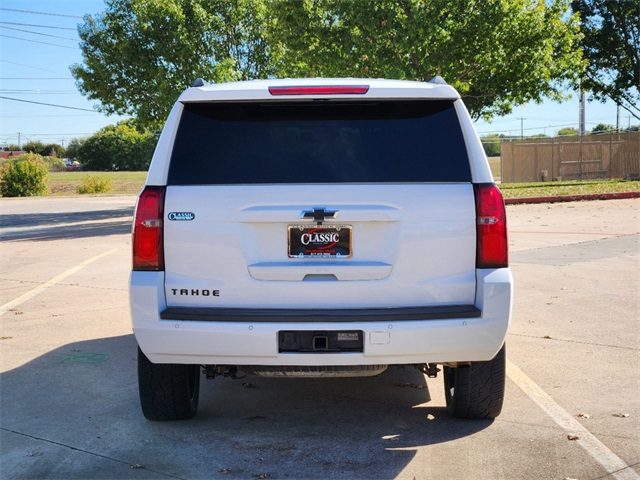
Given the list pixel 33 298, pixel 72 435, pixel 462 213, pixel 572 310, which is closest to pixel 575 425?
pixel 462 213

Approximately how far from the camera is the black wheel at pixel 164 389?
4934 mm

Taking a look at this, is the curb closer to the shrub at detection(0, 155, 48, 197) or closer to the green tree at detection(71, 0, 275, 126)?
the green tree at detection(71, 0, 275, 126)

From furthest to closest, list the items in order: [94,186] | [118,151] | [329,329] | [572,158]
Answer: [118,151] → [94,186] → [572,158] → [329,329]

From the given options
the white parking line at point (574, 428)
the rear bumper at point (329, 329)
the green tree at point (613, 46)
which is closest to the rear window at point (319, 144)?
the rear bumper at point (329, 329)

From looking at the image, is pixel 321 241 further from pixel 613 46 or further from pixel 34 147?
pixel 34 147

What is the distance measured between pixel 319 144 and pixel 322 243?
55cm

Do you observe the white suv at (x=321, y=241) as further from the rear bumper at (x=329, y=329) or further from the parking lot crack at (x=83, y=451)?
the parking lot crack at (x=83, y=451)

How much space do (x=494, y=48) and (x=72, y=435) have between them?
23134 mm

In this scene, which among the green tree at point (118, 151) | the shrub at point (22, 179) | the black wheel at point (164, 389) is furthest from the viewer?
the green tree at point (118, 151)

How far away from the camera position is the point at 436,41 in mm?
25359

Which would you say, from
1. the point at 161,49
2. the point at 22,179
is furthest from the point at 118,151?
the point at 161,49

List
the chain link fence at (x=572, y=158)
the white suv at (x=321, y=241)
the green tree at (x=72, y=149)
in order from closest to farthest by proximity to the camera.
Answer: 1. the white suv at (x=321, y=241)
2. the chain link fence at (x=572, y=158)
3. the green tree at (x=72, y=149)

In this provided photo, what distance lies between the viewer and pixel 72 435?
4.96 meters

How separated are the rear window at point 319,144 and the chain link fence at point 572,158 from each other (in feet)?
121
